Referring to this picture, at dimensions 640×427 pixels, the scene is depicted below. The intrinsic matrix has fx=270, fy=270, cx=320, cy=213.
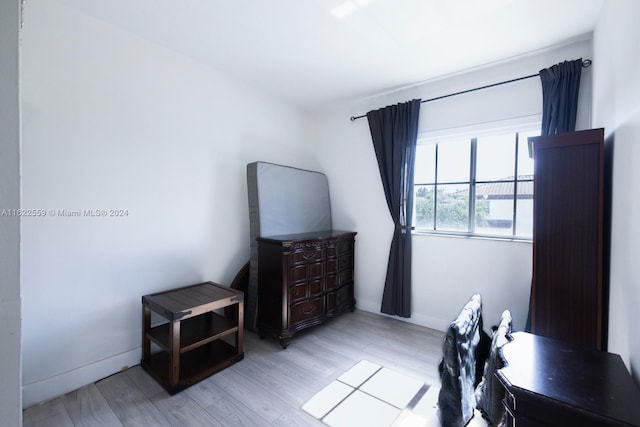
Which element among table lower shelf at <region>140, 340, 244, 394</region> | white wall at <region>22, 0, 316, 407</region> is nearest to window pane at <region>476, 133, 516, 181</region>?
white wall at <region>22, 0, 316, 407</region>

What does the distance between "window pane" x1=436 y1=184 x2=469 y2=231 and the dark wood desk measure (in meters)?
1.92

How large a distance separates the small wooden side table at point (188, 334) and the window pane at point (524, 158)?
2708 mm

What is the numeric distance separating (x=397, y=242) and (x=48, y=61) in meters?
3.21

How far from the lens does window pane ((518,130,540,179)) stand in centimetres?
239

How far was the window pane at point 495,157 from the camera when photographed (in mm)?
2500

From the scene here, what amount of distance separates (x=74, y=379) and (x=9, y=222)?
1858 mm

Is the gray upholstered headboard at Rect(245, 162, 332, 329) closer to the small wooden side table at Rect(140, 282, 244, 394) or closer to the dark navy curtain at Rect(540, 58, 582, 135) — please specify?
the small wooden side table at Rect(140, 282, 244, 394)

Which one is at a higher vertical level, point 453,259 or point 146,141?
point 146,141

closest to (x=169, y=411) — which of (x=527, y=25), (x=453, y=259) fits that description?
(x=453, y=259)

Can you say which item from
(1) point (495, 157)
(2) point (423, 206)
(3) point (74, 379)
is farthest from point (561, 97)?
(3) point (74, 379)

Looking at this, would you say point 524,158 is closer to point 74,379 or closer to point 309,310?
point 309,310

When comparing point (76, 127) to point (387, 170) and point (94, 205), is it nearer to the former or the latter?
point (94, 205)

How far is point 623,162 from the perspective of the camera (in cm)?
126

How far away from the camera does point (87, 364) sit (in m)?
1.94
